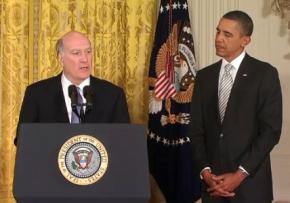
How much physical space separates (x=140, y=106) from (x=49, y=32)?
106 cm

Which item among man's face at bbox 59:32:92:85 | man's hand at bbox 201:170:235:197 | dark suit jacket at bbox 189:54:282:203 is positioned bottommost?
man's hand at bbox 201:170:235:197

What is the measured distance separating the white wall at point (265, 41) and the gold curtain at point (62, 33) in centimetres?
45

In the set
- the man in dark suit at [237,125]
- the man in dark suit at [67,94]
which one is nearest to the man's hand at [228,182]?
the man in dark suit at [237,125]

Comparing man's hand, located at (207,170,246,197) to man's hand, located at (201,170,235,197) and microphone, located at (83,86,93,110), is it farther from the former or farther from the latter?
microphone, located at (83,86,93,110)

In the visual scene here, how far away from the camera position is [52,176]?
6.73ft

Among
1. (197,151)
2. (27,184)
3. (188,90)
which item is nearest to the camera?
(27,184)

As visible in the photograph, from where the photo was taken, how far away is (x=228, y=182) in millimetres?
2895

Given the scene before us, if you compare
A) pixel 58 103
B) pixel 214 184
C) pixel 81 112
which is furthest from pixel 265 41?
pixel 81 112

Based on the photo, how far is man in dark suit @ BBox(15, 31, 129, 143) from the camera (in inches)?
113

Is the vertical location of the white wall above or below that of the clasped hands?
above

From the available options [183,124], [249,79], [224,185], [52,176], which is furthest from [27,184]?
[183,124]

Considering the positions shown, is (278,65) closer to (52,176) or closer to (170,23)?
(170,23)

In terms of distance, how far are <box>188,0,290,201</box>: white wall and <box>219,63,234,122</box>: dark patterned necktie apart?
5.84 feet

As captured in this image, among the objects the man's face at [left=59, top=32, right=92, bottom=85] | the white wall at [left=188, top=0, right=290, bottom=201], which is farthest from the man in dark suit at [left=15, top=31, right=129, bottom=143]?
the white wall at [left=188, top=0, right=290, bottom=201]
